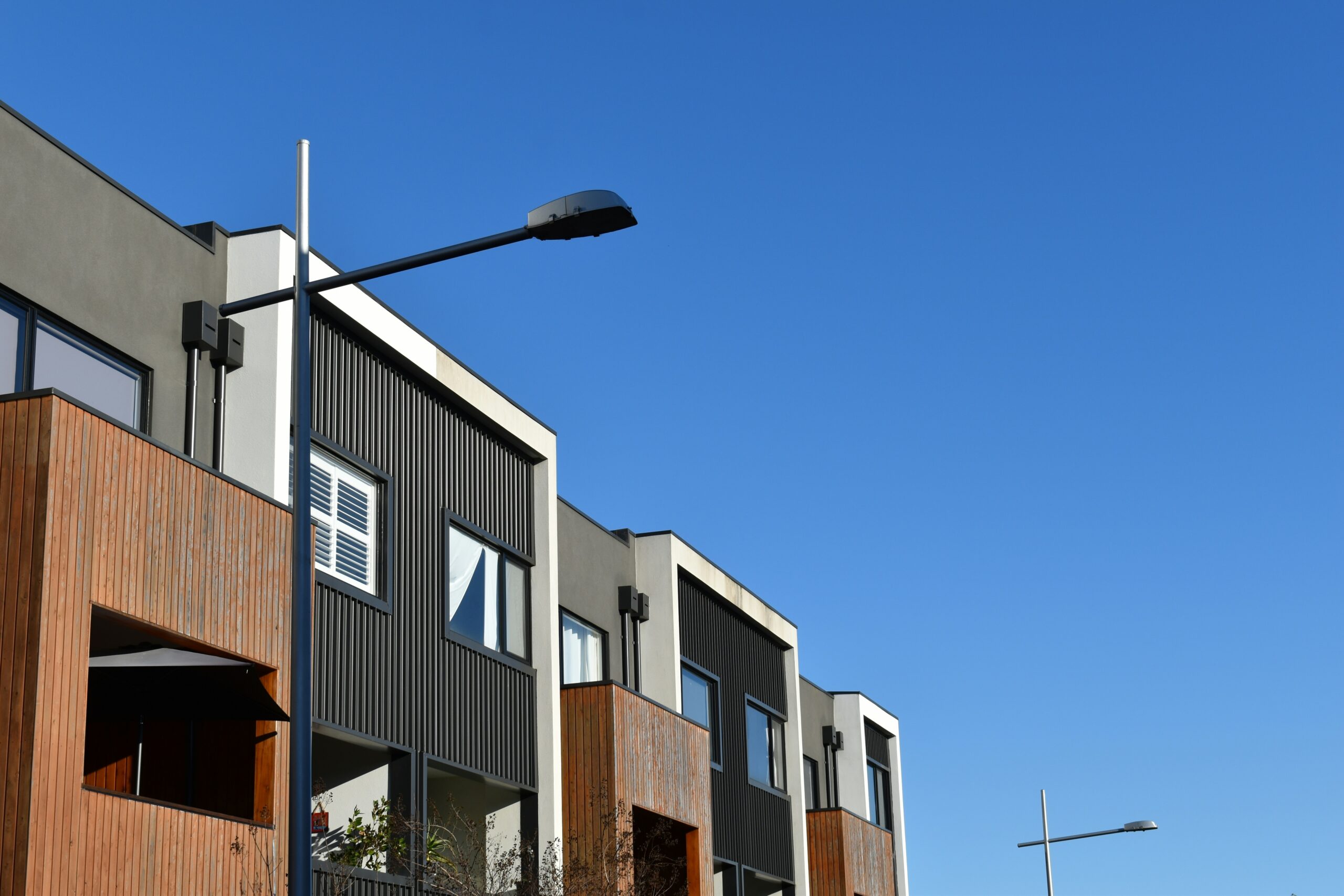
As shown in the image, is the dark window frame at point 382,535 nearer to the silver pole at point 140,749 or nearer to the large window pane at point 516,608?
the silver pole at point 140,749

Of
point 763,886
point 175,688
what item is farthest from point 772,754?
point 175,688

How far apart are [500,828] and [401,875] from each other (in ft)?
11.3

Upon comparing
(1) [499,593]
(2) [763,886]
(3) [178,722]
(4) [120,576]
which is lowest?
(2) [763,886]

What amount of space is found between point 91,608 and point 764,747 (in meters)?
19.8

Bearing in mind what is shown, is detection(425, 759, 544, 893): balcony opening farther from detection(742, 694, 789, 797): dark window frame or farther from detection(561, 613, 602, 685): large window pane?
detection(742, 694, 789, 797): dark window frame

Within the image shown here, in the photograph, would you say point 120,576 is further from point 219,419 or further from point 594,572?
point 594,572

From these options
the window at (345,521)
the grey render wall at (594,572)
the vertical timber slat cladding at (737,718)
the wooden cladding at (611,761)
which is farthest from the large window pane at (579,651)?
the window at (345,521)

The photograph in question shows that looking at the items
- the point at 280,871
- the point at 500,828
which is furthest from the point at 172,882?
the point at 500,828

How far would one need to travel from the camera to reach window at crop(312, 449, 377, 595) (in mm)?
18094

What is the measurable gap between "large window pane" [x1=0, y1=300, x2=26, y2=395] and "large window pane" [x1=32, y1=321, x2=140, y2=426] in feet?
0.51

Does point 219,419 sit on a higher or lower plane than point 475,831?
higher

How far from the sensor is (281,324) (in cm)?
1736

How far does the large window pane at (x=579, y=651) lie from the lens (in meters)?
24.7

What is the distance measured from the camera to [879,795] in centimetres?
3984
